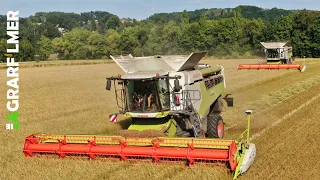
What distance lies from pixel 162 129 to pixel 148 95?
965mm

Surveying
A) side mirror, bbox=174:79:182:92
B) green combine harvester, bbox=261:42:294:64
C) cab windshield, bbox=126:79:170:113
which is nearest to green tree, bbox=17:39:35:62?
green combine harvester, bbox=261:42:294:64

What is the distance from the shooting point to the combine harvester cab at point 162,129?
8.70 meters

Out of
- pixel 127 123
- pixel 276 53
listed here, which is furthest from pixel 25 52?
pixel 127 123

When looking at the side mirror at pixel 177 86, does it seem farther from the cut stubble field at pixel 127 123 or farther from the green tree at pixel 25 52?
the green tree at pixel 25 52

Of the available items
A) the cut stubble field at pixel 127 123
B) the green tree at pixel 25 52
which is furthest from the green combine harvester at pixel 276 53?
the green tree at pixel 25 52

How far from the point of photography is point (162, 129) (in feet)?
32.3

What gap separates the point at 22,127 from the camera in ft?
46.6

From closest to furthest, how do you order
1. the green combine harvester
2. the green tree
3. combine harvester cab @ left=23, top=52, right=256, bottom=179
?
combine harvester cab @ left=23, top=52, right=256, bottom=179
the green combine harvester
the green tree

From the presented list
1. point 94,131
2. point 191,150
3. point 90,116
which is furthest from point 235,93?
point 191,150

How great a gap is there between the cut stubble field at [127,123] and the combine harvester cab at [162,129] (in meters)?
0.28

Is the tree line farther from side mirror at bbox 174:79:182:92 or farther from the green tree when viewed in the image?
side mirror at bbox 174:79:182:92

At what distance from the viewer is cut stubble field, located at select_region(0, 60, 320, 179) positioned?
8.58 metres

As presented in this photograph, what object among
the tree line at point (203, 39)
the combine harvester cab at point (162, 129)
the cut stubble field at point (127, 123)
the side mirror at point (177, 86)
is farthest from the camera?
the tree line at point (203, 39)

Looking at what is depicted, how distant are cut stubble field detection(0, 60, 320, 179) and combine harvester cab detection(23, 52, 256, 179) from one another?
0.28 m
